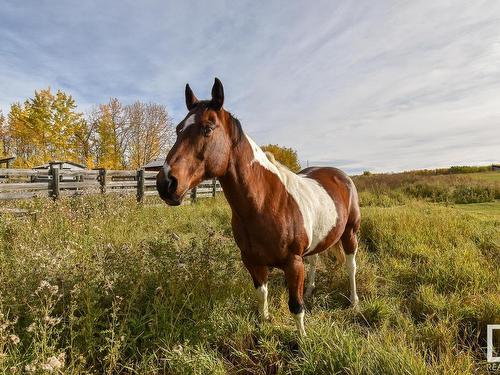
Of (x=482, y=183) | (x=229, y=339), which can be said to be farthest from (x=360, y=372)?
(x=482, y=183)

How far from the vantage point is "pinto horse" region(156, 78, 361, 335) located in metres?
2.06

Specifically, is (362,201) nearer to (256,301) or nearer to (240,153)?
(256,301)

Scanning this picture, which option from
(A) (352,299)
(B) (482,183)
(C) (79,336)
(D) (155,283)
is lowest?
(A) (352,299)

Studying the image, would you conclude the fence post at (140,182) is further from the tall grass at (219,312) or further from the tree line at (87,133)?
the tree line at (87,133)

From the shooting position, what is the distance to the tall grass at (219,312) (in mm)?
2121

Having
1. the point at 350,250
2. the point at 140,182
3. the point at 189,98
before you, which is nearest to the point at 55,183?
the point at 140,182

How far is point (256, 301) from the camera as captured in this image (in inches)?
129

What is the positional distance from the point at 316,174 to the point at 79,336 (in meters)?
3.28

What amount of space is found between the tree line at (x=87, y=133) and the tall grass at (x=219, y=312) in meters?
30.8

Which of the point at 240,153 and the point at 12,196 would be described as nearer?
the point at 240,153

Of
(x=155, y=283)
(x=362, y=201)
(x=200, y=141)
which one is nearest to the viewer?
(x=200, y=141)

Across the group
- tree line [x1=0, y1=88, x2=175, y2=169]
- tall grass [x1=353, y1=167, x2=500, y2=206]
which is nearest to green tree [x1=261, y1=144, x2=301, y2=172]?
tree line [x1=0, y1=88, x2=175, y2=169]

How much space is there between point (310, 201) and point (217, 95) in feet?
4.93

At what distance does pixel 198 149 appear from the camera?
208 cm
